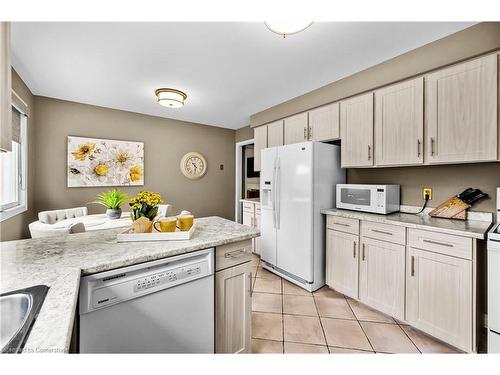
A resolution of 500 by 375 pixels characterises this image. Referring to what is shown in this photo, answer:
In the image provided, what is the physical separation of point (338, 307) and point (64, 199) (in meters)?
3.77

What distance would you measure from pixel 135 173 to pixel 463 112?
4.08 m

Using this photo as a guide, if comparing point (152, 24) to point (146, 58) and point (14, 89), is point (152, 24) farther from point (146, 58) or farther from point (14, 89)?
point (14, 89)

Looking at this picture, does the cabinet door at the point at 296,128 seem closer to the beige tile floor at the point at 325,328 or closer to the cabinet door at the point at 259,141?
the cabinet door at the point at 259,141

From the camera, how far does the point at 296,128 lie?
305cm

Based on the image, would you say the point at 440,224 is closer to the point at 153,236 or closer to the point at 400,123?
the point at 400,123

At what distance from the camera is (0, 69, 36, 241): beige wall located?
227 cm

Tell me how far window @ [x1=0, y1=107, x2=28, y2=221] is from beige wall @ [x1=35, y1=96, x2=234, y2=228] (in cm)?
36

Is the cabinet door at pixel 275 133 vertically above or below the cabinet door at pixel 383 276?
above

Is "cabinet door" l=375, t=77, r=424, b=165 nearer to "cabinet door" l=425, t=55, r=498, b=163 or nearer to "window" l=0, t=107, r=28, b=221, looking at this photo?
"cabinet door" l=425, t=55, r=498, b=163

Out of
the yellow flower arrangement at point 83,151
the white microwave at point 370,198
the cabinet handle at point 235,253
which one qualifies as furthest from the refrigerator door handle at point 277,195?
the yellow flower arrangement at point 83,151

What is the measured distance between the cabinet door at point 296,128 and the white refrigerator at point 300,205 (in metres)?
0.40

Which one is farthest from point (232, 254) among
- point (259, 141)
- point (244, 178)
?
point (244, 178)

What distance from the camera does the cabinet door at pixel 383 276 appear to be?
1889 millimetres
